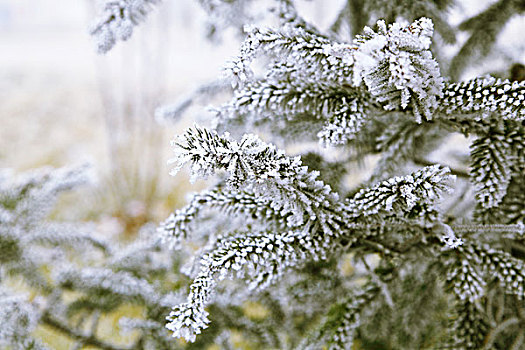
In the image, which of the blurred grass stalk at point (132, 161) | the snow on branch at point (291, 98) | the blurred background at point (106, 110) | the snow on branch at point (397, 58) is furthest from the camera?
the blurred background at point (106, 110)

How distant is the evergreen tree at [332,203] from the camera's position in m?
0.52

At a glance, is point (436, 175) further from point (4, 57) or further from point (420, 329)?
point (4, 57)

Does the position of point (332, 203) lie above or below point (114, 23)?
below

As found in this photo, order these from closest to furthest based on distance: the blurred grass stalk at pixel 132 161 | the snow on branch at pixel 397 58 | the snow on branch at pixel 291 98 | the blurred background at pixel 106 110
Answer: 1. the snow on branch at pixel 397 58
2. the snow on branch at pixel 291 98
3. the blurred grass stalk at pixel 132 161
4. the blurred background at pixel 106 110

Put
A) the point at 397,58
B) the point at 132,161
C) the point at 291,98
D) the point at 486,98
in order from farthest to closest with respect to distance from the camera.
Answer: the point at 132,161
the point at 291,98
the point at 486,98
the point at 397,58

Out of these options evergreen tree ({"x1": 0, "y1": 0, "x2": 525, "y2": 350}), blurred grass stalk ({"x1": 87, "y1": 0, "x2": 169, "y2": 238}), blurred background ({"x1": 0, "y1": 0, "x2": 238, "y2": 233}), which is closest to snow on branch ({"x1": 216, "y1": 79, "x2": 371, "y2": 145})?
evergreen tree ({"x1": 0, "y1": 0, "x2": 525, "y2": 350})

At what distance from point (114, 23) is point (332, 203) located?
1.42 ft

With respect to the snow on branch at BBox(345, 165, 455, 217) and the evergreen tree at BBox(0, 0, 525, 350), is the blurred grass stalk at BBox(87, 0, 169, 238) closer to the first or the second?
the evergreen tree at BBox(0, 0, 525, 350)

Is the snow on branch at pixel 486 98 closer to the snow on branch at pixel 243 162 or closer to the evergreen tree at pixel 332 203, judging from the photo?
the evergreen tree at pixel 332 203

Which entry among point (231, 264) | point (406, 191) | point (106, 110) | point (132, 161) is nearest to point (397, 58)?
point (406, 191)

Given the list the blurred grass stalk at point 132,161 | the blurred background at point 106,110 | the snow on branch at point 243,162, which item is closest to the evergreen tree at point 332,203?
the snow on branch at point 243,162

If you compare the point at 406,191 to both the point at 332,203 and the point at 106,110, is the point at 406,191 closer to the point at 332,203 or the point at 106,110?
the point at 332,203

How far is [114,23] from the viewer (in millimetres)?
686

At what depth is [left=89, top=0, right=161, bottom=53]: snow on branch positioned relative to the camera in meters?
0.68
